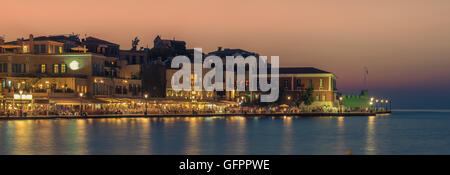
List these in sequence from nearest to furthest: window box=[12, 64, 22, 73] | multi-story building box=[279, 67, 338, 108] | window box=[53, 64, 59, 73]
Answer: window box=[12, 64, 22, 73]
window box=[53, 64, 59, 73]
multi-story building box=[279, 67, 338, 108]

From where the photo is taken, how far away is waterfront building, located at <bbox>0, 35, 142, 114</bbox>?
7194 cm

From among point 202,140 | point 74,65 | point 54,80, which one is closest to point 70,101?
point 54,80

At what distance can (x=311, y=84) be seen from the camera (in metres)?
102

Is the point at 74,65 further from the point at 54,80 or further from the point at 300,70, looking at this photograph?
the point at 300,70

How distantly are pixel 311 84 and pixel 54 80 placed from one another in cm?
4334

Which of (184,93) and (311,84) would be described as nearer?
(184,93)

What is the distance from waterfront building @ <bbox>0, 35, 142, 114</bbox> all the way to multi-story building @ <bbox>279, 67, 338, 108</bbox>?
89.1 feet

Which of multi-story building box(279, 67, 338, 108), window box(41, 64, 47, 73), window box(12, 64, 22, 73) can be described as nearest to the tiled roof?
multi-story building box(279, 67, 338, 108)

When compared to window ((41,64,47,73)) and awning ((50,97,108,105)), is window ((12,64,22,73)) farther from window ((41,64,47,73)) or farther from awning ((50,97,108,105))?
awning ((50,97,108,105))

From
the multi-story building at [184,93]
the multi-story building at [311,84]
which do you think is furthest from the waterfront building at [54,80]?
the multi-story building at [311,84]

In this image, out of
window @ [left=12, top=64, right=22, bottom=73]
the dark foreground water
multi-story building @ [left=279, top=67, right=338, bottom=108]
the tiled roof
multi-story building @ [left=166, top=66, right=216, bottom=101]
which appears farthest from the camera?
the tiled roof

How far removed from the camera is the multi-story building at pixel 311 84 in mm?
101938
